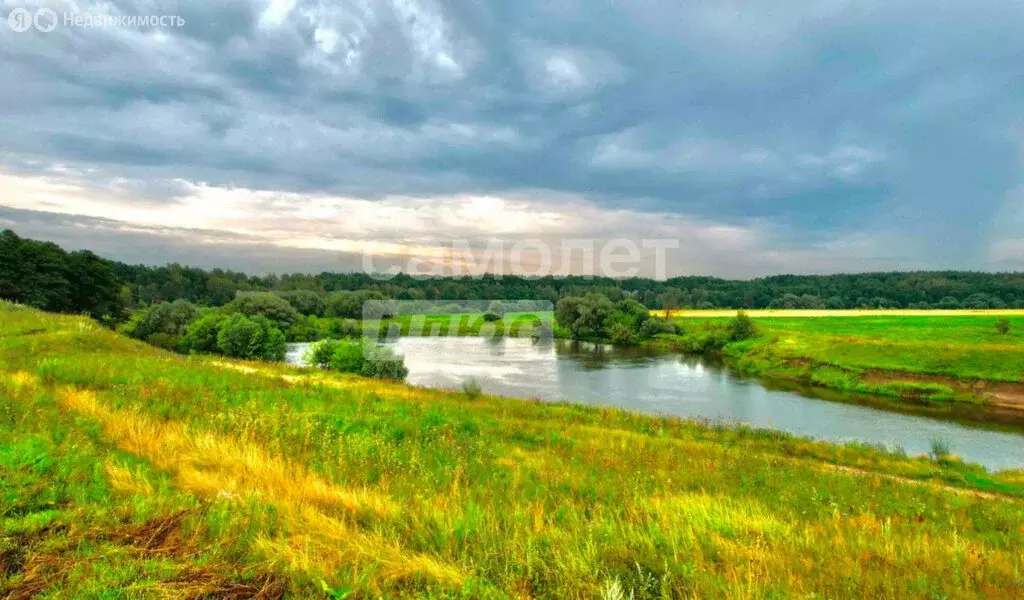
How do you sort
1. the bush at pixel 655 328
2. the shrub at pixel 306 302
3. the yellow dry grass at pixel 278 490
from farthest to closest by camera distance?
1. the shrub at pixel 306 302
2. the bush at pixel 655 328
3. the yellow dry grass at pixel 278 490

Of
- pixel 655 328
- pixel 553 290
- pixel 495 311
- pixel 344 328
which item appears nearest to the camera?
pixel 655 328

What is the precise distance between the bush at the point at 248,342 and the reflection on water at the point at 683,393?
14.6 meters

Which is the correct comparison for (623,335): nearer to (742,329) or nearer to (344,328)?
(742,329)

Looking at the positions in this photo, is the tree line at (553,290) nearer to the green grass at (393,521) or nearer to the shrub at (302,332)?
the shrub at (302,332)

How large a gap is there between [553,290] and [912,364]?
10153 centimetres

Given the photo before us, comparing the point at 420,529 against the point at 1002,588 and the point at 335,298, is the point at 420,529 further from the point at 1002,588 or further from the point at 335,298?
the point at 335,298

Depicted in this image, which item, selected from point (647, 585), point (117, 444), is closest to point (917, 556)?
point (647, 585)

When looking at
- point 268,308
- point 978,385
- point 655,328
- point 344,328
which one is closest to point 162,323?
point 268,308

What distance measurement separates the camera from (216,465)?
5.85m

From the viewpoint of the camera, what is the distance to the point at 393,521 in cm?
452

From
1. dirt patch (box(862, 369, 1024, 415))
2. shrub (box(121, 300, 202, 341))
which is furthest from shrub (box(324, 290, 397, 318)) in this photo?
dirt patch (box(862, 369, 1024, 415))

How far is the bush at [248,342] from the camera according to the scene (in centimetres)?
5409

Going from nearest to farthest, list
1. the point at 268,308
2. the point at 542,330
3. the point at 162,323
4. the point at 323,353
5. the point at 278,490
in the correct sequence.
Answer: the point at 278,490
the point at 323,353
the point at 162,323
the point at 268,308
the point at 542,330

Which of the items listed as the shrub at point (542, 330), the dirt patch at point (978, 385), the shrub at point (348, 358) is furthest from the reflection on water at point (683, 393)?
the shrub at point (542, 330)
